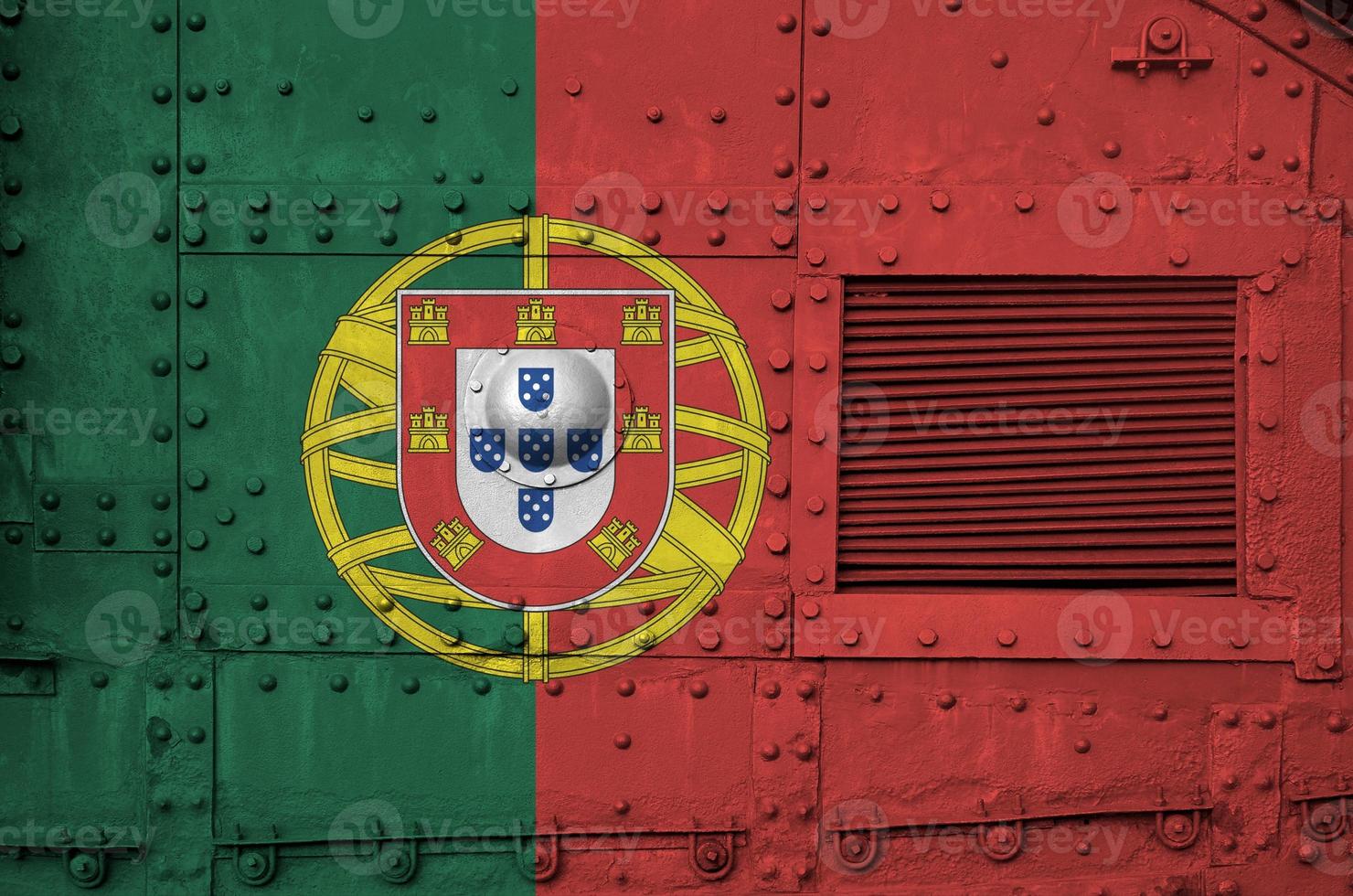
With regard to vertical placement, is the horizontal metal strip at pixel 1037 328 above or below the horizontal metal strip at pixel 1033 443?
above

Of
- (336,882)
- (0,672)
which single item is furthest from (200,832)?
(0,672)

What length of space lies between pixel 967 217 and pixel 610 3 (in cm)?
100

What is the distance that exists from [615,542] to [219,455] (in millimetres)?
986

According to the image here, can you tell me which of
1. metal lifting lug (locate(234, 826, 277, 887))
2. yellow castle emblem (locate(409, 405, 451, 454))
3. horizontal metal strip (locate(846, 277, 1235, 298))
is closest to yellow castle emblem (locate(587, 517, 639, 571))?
yellow castle emblem (locate(409, 405, 451, 454))

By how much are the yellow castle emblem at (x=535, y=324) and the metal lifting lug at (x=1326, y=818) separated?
Result: 211 centimetres

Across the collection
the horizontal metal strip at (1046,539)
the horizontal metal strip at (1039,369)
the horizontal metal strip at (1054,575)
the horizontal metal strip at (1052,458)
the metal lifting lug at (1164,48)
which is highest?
the metal lifting lug at (1164,48)

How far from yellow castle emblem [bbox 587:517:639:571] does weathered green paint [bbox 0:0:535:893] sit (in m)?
0.30

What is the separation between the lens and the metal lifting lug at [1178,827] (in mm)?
2590

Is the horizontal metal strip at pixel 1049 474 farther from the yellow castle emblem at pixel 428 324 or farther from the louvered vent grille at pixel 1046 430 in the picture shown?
the yellow castle emblem at pixel 428 324

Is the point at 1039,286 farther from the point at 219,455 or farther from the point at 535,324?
the point at 219,455

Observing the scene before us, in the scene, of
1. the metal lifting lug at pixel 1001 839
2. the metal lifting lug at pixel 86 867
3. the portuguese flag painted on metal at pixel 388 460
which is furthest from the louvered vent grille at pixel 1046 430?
the metal lifting lug at pixel 86 867

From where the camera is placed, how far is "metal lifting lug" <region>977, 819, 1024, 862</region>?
2.60m

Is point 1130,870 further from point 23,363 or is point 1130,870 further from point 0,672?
point 23,363

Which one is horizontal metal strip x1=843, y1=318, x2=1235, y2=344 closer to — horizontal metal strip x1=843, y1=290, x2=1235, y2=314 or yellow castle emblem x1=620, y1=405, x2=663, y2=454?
horizontal metal strip x1=843, y1=290, x2=1235, y2=314
